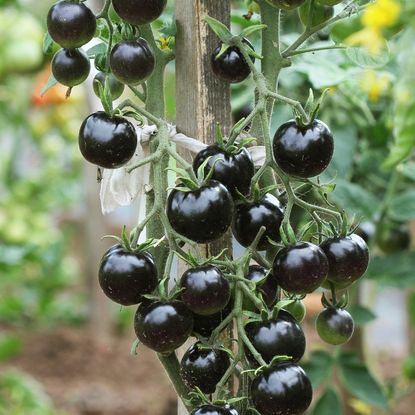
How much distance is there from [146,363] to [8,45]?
1785mm

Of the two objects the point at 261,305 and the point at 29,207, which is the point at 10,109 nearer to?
the point at 29,207

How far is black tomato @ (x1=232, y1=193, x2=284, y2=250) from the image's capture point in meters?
0.83

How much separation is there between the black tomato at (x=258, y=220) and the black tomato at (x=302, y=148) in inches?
1.6

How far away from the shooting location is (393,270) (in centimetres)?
158

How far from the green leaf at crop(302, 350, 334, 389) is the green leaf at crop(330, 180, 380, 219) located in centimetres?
28

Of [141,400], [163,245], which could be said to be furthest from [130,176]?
[141,400]

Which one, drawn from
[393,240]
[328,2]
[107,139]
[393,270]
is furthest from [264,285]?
[393,240]

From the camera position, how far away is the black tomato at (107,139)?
81 centimetres

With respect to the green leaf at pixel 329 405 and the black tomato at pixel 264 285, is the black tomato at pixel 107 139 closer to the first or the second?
the black tomato at pixel 264 285

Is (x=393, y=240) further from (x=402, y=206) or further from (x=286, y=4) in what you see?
(x=286, y=4)

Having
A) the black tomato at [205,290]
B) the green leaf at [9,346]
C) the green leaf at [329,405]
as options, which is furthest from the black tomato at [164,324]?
the green leaf at [9,346]

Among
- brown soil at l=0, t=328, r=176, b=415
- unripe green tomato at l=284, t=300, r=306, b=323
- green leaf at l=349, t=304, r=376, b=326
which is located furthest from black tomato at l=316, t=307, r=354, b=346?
brown soil at l=0, t=328, r=176, b=415

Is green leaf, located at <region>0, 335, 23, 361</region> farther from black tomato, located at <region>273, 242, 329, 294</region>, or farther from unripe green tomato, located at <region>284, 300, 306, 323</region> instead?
black tomato, located at <region>273, 242, 329, 294</region>

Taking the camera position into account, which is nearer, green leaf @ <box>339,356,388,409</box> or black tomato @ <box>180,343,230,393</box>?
black tomato @ <box>180,343,230,393</box>
